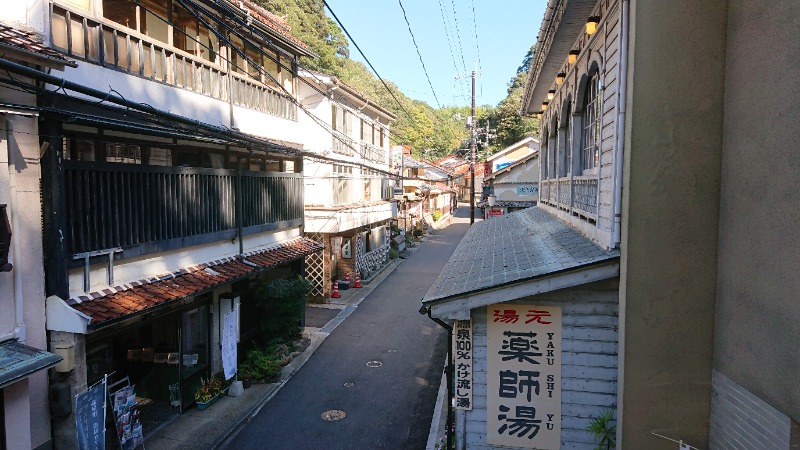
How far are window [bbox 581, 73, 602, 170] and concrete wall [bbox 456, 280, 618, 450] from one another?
11.2 feet

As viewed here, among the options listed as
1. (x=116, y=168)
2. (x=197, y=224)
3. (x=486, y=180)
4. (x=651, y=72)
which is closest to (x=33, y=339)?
(x=116, y=168)

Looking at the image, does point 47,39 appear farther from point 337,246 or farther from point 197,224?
point 337,246

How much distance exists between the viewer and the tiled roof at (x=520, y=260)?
695 cm

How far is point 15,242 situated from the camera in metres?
7.27

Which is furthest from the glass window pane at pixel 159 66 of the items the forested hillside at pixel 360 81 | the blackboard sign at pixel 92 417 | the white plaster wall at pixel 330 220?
the forested hillside at pixel 360 81

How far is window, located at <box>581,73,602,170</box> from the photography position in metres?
9.48

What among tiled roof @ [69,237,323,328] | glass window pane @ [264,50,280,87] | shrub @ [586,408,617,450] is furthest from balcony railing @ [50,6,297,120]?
shrub @ [586,408,617,450]

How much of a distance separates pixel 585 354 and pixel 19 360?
8020 millimetres

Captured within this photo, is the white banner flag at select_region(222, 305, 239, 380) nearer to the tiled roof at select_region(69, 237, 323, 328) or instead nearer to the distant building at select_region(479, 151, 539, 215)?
the tiled roof at select_region(69, 237, 323, 328)

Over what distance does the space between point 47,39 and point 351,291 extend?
18453mm

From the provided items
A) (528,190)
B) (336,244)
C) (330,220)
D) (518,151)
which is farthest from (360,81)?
(330,220)

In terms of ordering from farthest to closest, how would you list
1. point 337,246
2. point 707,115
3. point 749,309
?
point 337,246 < point 707,115 < point 749,309

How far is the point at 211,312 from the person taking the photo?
12.7m

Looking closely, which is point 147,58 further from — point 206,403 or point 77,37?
point 206,403
